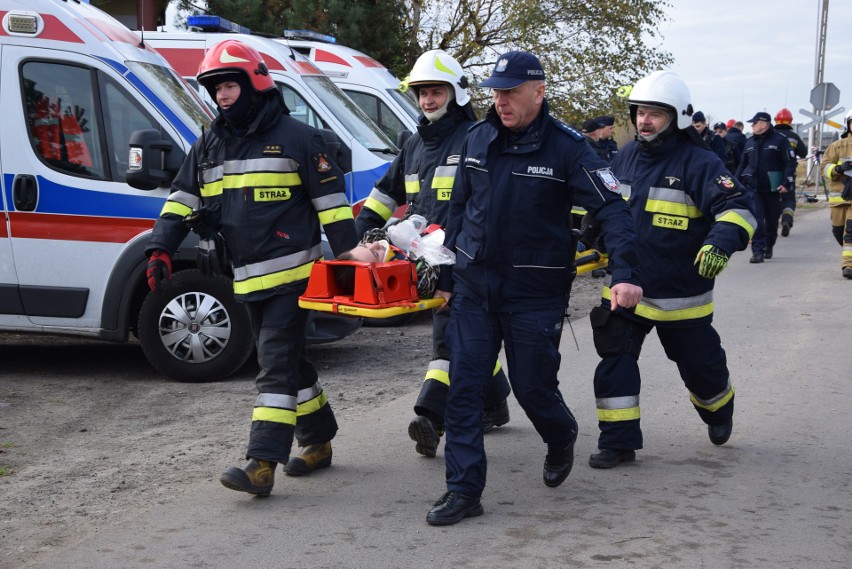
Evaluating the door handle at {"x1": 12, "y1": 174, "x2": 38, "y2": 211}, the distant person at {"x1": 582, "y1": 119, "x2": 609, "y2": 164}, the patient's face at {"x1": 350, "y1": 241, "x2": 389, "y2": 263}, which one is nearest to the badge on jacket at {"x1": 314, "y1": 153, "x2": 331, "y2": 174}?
the patient's face at {"x1": 350, "y1": 241, "x2": 389, "y2": 263}

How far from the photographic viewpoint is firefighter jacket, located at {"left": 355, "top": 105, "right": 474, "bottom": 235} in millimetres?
5895

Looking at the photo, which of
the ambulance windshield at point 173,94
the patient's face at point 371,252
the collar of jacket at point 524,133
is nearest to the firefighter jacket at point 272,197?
the patient's face at point 371,252

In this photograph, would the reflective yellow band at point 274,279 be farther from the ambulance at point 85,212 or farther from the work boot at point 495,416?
the ambulance at point 85,212

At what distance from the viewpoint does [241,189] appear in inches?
207

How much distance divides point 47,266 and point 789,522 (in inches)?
205

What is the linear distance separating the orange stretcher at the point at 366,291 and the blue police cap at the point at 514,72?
2.92ft

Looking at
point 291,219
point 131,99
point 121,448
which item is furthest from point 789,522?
point 131,99

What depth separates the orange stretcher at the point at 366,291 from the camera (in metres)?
4.96

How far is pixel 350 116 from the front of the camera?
1189 centimetres

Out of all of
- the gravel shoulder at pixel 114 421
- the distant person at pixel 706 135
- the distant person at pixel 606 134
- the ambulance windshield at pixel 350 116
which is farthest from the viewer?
the distant person at pixel 706 135

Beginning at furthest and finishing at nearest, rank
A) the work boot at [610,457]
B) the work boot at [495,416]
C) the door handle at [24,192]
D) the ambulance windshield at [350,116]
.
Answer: the ambulance windshield at [350,116] < the door handle at [24,192] < the work boot at [495,416] < the work boot at [610,457]

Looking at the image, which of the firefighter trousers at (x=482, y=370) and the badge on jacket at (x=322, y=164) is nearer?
the firefighter trousers at (x=482, y=370)

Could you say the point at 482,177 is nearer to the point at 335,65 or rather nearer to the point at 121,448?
the point at 121,448

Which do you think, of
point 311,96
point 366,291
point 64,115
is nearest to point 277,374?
point 366,291
